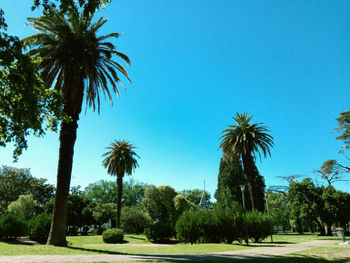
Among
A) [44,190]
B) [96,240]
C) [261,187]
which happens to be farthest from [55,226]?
[44,190]

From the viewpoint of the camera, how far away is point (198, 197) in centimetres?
9625

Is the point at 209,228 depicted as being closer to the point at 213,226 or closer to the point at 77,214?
the point at 213,226

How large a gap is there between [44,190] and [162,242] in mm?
50923

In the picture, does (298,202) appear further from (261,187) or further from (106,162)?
(106,162)

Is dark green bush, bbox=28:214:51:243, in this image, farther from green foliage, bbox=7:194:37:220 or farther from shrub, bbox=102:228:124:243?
green foliage, bbox=7:194:37:220

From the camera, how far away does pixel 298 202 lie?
34906 millimetres

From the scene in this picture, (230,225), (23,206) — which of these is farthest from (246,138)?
(23,206)

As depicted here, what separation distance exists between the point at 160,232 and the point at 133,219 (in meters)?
18.3

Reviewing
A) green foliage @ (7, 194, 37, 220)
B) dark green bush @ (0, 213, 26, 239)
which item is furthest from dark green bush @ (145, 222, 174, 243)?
green foliage @ (7, 194, 37, 220)

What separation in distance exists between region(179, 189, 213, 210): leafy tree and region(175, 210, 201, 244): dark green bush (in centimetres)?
7538

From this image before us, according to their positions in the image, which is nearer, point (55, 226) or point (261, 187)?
point (55, 226)

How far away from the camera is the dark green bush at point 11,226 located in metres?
21.2

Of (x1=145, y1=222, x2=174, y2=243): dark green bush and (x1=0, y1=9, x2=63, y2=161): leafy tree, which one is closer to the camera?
(x1=0, y1=9, x2=63, y2=161): leafy tree

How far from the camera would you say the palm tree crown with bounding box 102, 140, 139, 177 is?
39219 millimetres
